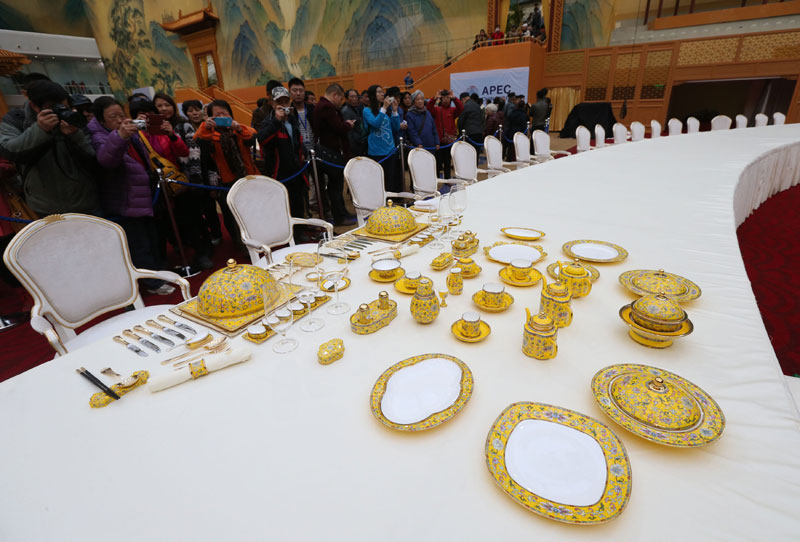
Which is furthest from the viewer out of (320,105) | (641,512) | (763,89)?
(763,89)

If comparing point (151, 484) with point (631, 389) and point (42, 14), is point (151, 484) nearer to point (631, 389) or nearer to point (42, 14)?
point (631, 389)

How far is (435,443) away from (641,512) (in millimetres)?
341

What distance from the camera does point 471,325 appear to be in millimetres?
954

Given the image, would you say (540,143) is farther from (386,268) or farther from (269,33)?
(269,33)

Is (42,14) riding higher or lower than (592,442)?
higher

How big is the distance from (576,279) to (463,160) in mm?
3047

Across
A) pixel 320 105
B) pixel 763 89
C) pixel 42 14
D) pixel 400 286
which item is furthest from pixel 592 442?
pixel 42 14

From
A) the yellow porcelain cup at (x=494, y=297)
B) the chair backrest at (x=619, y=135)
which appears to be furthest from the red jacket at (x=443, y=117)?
the yellow porcelain cup at (x=494, y=297)

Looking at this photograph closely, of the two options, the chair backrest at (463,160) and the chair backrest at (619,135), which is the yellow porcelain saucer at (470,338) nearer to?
the chair backrest at (463,160)

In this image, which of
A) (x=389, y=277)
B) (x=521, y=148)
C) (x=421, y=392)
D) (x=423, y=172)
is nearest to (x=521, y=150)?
(x=521, y=148)

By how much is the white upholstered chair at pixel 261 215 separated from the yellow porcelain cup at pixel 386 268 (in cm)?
79

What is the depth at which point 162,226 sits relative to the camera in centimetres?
360

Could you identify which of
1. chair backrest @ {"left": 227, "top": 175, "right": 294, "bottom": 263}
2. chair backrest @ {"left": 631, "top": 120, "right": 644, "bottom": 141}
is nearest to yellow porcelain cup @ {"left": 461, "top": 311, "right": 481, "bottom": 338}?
chair backrest @ {"left": 227, "top": 175, "right": 294, "bottom": 263}

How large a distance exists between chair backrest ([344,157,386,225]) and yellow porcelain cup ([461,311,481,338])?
1.96 meters
